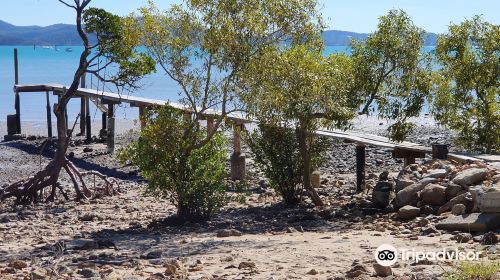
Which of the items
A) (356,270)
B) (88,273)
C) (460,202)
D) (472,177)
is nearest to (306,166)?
(472,177)

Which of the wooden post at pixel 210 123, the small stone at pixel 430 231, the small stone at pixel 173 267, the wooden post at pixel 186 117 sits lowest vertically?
the small stone at pixel 173 267

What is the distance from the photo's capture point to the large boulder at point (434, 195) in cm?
1234

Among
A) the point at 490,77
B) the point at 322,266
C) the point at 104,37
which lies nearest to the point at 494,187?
the point at 322,266

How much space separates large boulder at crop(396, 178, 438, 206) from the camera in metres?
12.8

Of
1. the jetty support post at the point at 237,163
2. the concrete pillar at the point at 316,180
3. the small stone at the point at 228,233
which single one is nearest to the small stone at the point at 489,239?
the small stone at the point at 228,233

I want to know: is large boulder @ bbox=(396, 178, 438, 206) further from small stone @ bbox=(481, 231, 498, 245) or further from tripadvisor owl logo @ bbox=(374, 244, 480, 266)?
tripadvisor owl logo @ bbox=(374, 244, 480, 266)

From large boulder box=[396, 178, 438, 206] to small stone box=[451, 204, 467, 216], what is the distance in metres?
1.18

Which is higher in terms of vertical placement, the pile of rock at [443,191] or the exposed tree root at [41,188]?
the pile of rock at [443,191]

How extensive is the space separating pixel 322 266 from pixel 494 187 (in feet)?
10.6

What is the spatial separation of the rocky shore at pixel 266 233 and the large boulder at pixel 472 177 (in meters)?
0.01

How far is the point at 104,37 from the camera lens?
15.8 meters

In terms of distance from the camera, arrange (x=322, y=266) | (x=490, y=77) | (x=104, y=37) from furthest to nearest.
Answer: (x=490, y=77), (x=104, y=37), (x=322, y=266)

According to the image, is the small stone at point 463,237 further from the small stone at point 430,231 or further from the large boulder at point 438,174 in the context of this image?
the large boulder at point 438,174

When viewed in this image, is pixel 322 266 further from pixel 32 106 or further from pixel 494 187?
pixel 32 106
